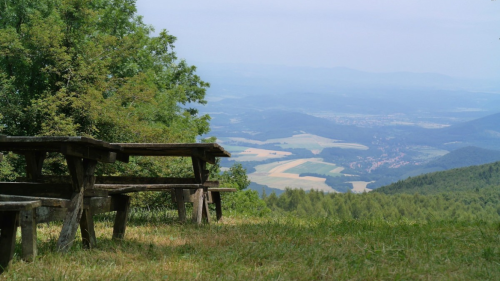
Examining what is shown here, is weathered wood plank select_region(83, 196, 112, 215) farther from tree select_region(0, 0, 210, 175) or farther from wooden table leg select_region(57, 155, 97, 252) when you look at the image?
tree select_region(0, 0, 210, 175)

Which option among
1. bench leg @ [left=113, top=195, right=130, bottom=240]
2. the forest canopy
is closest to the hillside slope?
the forest canopy

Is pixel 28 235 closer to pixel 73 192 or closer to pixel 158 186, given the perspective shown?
pixel 73 192

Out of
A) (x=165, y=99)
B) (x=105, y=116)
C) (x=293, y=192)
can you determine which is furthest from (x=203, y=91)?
(x=105, y=116)

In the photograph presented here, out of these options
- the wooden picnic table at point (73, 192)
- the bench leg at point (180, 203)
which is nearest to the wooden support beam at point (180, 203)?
the bench leg at point (180, 203)

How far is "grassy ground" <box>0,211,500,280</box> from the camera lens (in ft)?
15.7

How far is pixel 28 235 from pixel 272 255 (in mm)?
2519

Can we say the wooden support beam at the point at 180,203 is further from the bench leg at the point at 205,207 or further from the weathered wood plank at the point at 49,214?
the weathered wood plank at the point at 49,214

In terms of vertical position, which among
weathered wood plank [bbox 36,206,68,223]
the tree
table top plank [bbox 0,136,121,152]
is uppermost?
the tree

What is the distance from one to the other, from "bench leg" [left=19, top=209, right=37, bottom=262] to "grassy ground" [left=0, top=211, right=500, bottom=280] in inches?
5.4

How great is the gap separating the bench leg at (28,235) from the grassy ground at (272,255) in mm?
136

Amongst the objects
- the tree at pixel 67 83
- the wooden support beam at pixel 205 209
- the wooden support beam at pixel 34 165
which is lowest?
the wooden support beam at pixel 205 209

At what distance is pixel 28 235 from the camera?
16.1ft

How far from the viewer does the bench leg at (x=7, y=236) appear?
180 inches

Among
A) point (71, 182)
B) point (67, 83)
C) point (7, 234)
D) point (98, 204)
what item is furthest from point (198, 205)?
point (67, 83)
